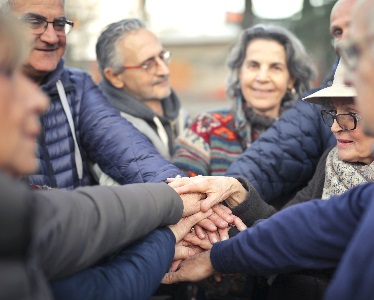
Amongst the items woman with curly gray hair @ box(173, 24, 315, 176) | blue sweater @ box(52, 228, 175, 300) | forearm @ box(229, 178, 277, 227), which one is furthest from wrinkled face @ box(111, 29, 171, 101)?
blue sweater @ box(52, 228, 175, 300)

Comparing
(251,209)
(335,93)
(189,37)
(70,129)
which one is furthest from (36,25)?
(189,37)

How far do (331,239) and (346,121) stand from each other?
787 millimetres

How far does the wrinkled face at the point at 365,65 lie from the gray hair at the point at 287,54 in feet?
8.67

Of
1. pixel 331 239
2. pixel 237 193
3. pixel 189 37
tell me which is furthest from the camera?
pixel 189 37

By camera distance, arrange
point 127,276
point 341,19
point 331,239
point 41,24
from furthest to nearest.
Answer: point 341,19, point 41,24, point 331,239, point 127,276

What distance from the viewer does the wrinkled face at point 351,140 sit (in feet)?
8.70

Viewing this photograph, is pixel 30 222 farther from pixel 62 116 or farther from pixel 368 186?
pixel 62 116

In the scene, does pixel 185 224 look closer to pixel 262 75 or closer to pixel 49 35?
pixel 49 35

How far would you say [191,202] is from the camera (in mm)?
2990

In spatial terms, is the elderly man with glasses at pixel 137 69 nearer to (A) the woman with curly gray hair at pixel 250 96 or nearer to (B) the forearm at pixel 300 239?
(A) the woman with curly gray hair at pixel 250 96

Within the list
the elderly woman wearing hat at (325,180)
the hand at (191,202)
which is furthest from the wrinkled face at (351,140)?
the hand at (191,202)

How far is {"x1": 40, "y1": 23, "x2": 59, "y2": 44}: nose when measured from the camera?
321cm

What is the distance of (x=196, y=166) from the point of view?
3.78 metres

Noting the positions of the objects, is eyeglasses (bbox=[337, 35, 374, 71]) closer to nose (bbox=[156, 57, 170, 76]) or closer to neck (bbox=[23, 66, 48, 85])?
neck (bbox=[23, 66, 48, 85])
